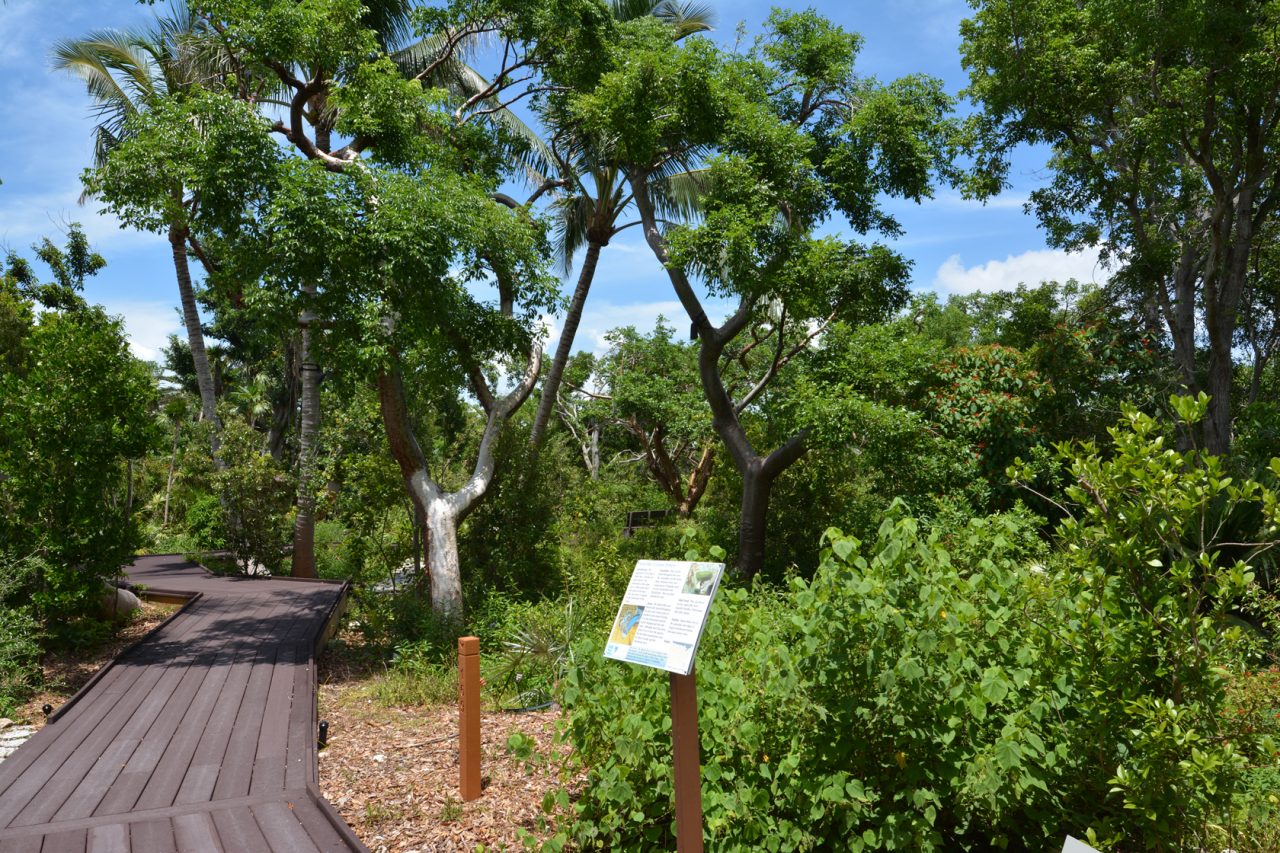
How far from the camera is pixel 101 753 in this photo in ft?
18.1

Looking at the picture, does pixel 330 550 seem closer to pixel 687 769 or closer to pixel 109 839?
pixel 109 839

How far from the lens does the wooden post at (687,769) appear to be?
122 inches

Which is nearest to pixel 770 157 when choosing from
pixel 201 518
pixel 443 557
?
pixel 443 557

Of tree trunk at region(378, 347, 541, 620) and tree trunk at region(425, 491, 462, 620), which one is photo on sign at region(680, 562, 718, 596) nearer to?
tree trunk at region(378, 347, 541, 620)

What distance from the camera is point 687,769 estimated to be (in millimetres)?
3125

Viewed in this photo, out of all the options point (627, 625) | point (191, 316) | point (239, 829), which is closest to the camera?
point (627, 625)

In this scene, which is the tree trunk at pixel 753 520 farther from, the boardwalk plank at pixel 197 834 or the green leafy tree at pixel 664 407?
the boardwalk plank at pixel 197 834

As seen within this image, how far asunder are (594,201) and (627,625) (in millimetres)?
10966

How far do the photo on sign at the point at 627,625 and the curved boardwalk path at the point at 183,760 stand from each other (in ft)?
6.29

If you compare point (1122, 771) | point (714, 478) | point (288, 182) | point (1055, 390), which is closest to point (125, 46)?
point (288, 182)

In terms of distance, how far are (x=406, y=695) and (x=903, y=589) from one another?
5599mm

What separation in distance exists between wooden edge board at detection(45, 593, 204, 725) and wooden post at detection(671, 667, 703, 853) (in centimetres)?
545

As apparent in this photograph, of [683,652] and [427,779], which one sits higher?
[683,652]

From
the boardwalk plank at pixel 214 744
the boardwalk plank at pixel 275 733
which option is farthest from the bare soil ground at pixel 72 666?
the boardwalk plank at pixel 275 733
